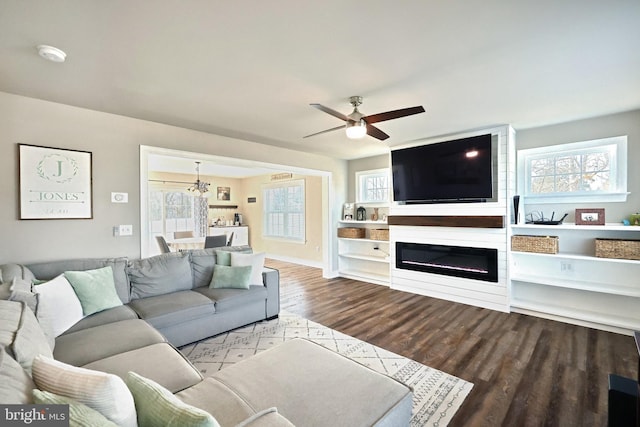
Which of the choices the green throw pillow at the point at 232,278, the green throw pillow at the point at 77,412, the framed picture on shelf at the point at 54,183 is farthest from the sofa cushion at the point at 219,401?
the framed picture on shelf at the point at 54,183

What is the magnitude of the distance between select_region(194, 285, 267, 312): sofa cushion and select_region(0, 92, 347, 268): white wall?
1.12 metres

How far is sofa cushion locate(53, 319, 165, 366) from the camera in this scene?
5.93 ft

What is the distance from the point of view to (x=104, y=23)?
1.68 meters

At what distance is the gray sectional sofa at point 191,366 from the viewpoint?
1.24 metres

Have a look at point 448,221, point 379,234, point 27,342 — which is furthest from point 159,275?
point 448,221

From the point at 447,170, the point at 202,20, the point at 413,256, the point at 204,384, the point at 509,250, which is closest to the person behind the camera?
the point at 204,384

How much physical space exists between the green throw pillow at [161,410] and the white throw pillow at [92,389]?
0.12ft

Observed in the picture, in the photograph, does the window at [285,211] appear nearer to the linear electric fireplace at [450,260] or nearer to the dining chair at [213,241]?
the dining chair at [213,241]

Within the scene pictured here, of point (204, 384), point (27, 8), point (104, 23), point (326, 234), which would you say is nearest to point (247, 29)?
point (104, 23)

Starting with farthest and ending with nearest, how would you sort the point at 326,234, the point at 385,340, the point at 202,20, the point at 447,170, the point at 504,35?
1. the point at 326,234
2. the point at 447,170
3. the point at 385,340
4. the point at 504,35
5. the point at 202,20

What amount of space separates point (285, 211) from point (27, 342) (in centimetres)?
656

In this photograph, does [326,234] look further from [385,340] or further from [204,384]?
[204,384]

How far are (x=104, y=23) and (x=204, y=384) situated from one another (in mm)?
2146

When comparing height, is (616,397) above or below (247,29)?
below
